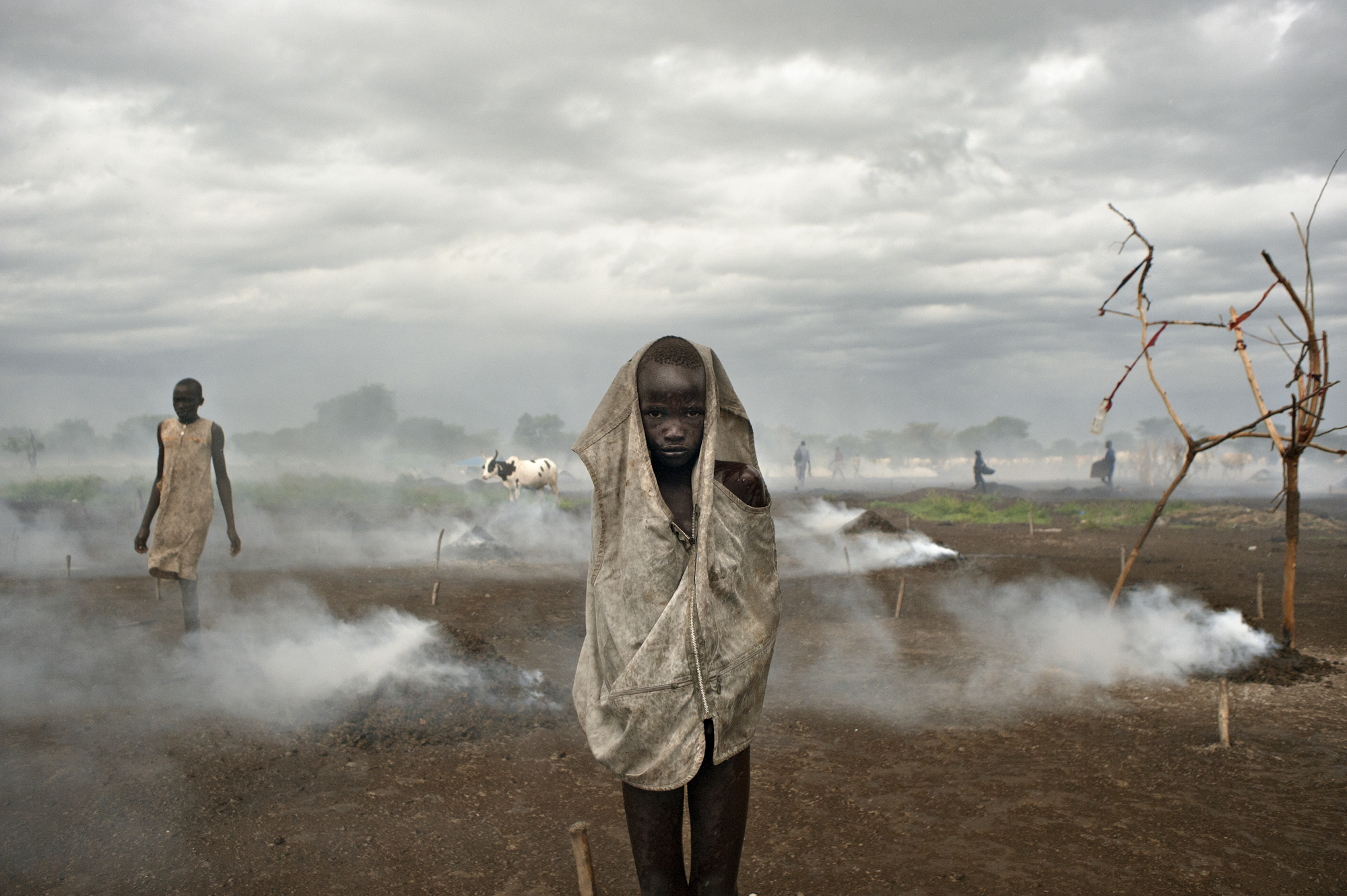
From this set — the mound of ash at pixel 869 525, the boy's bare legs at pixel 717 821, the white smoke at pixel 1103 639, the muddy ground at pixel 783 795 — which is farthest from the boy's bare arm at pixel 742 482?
the mound of ash at pixel 869 525

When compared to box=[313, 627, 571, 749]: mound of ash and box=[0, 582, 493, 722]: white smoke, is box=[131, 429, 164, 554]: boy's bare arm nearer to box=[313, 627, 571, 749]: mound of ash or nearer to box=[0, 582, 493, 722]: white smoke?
box=[0, 582, 493, 722]: white smoke

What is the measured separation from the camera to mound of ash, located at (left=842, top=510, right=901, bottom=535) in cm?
1691

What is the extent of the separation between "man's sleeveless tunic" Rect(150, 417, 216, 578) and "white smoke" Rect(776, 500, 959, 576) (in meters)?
8.41

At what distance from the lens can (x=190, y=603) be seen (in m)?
7.18

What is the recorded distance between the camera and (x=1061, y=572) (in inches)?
487

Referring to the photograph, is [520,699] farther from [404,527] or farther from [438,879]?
[404,527]

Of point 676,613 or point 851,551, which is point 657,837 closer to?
point 676,613

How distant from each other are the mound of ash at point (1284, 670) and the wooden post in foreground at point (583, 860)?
603 cm

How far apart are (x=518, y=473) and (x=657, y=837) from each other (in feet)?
70.8

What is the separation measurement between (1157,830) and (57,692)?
7.13 meters

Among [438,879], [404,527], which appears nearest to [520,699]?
[438,879]

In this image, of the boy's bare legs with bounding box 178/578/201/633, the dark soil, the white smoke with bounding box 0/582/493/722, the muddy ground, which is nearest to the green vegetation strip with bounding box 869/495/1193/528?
the dark soil

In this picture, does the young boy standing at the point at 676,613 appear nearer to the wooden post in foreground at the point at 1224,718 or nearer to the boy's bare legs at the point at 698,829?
the boy's bare legs at the point at 698,829

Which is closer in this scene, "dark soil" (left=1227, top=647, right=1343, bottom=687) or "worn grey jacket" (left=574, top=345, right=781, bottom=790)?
"worn grey jacket" (left=574, top=345, right=781, bottom=790)
